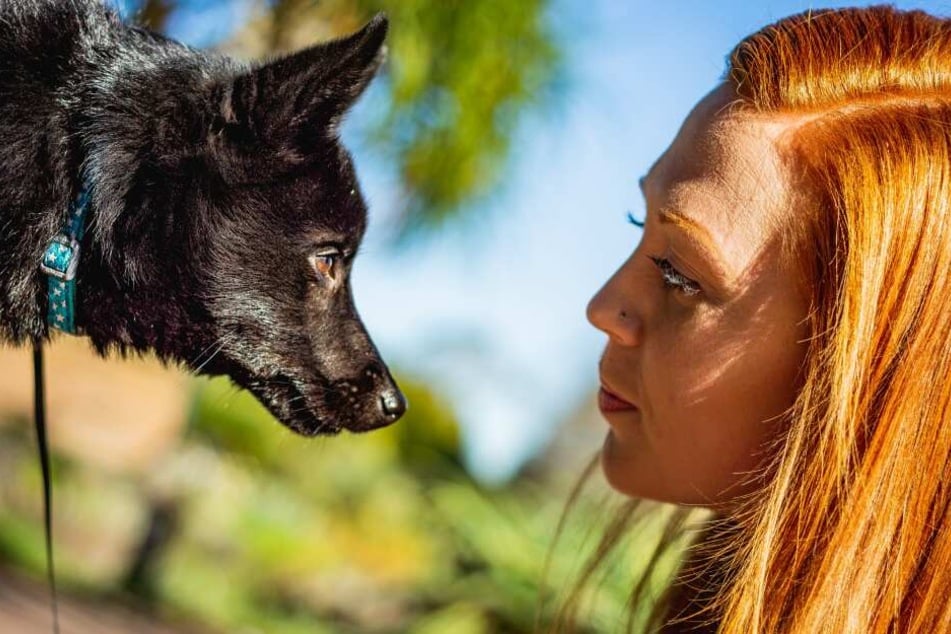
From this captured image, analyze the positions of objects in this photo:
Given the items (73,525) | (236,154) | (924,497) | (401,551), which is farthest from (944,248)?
(73,525)

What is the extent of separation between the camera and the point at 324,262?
7.91ft

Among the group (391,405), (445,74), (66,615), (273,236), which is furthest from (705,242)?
(66,615)

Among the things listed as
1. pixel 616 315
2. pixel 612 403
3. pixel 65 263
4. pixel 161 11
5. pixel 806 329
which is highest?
pixel 161 11

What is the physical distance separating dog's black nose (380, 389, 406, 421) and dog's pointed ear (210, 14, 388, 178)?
60cm

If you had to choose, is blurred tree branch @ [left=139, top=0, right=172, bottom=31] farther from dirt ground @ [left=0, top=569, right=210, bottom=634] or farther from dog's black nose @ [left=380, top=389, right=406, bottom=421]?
dirt ground @ [left=0, top=569, right=210, bottom=634]

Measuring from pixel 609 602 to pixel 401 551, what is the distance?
1.75 m

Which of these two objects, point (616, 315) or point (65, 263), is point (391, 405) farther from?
point (65, 263)

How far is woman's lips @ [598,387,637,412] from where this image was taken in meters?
2.07

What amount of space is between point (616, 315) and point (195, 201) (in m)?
0.98

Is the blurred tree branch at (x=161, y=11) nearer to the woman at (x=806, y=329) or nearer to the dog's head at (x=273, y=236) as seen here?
the dog's head at (x=273, y=236)

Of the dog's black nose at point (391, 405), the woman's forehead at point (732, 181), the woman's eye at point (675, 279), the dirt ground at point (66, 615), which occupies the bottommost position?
the dirt ground at point (66, 615)

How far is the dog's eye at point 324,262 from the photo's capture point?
94.2 inches

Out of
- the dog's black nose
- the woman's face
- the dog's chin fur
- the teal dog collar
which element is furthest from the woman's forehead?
the teal dog collar

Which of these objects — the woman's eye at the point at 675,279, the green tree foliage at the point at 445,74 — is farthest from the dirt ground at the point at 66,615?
the woman's eye at the point at 675,279
